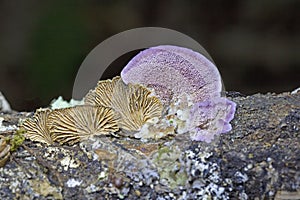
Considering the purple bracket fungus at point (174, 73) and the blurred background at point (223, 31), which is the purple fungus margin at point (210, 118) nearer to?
the purple bracket fungus at point (174, 73)

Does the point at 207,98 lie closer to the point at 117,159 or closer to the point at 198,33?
the point at 117,159

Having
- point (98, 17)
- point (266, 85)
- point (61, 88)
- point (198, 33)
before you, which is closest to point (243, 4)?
point (198, 33)

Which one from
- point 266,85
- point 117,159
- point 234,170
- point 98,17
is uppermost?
point 266,85

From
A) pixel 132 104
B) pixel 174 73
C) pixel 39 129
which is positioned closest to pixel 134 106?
pixel 132 104

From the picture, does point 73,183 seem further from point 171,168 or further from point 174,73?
point 174,73

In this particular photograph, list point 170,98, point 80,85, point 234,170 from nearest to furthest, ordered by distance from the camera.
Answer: point 234,170, point 170,98, point 80,85

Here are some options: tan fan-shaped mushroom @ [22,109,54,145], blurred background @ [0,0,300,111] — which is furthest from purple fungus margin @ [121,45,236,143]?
blurred background @ [0,0,300,111]

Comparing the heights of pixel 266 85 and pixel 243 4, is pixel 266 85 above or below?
below
